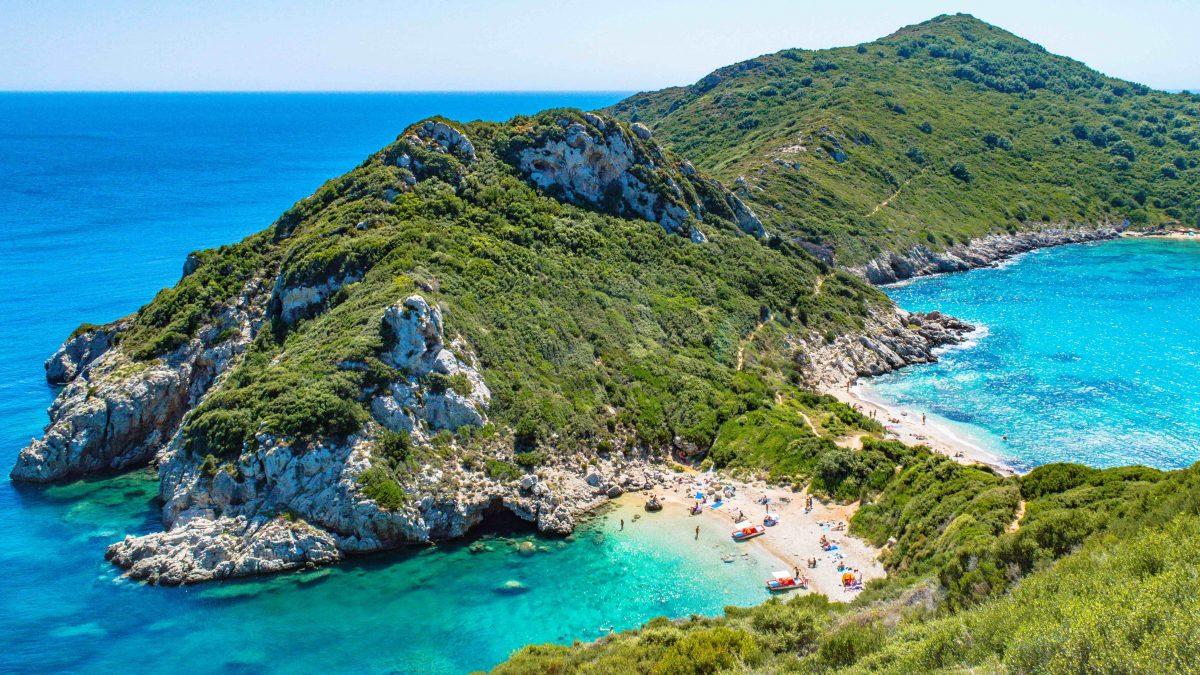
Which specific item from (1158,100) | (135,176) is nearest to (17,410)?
(135,176)

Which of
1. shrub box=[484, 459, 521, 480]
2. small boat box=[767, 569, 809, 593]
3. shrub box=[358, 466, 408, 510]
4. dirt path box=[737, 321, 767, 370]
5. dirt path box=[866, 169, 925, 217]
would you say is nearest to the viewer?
small boat box=[767, 569, 809, 593]

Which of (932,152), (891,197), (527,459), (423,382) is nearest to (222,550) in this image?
(423,382)

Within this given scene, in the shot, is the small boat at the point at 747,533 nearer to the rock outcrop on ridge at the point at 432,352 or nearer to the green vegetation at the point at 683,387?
the green vegetation at the point at 683,387

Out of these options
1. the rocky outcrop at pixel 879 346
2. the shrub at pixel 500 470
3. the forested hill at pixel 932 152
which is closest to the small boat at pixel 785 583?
the shrub at pixel 500 470

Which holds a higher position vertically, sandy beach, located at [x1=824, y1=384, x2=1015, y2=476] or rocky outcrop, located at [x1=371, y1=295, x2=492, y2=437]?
rocky outcrop, located at [x1=371, y1=295, x2=492, y2=437]

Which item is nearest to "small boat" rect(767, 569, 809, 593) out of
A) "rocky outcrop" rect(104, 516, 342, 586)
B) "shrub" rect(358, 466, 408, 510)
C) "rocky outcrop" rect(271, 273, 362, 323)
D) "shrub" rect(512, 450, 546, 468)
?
"shrub" rect(512, 450, 546, 468)

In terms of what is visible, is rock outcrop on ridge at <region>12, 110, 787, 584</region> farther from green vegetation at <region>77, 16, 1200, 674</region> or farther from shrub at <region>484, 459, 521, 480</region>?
green vegetation at <region>77, 16, 1200, 674</region>

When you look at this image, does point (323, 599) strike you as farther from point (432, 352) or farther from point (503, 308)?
point (503, 308)
